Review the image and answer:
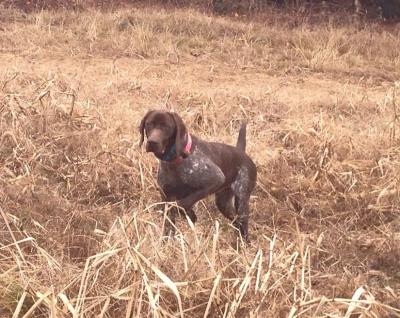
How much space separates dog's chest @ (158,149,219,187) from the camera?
406cm

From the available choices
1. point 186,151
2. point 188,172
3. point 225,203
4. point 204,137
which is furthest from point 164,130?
point 204,137

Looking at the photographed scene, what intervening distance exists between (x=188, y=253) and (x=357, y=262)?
1.30 metres

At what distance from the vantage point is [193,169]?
13.4 feet

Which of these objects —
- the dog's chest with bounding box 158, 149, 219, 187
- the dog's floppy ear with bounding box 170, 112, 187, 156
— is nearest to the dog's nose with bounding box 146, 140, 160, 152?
the dog's floppy ear with bounding box 170, 112, 187, 156

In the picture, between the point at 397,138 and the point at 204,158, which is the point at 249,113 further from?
the point at 204,158

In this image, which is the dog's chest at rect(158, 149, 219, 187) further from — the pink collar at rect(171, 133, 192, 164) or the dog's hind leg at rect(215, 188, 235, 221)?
the dog's hind leg at rect(215, 188, 235, 221)

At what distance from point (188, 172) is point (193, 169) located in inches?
1.4

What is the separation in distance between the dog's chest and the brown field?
235mm

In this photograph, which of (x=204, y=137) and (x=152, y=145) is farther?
(x=204, y=137)

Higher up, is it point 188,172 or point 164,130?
point 164,130

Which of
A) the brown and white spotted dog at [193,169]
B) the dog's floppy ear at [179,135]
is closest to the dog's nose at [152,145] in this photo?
the brown and white spotted dog at [193,169]

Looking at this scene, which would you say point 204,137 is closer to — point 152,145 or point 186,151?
point 186,151

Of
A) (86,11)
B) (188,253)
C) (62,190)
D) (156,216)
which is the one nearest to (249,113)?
(62,190)

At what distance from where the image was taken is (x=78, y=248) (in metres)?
3.77
